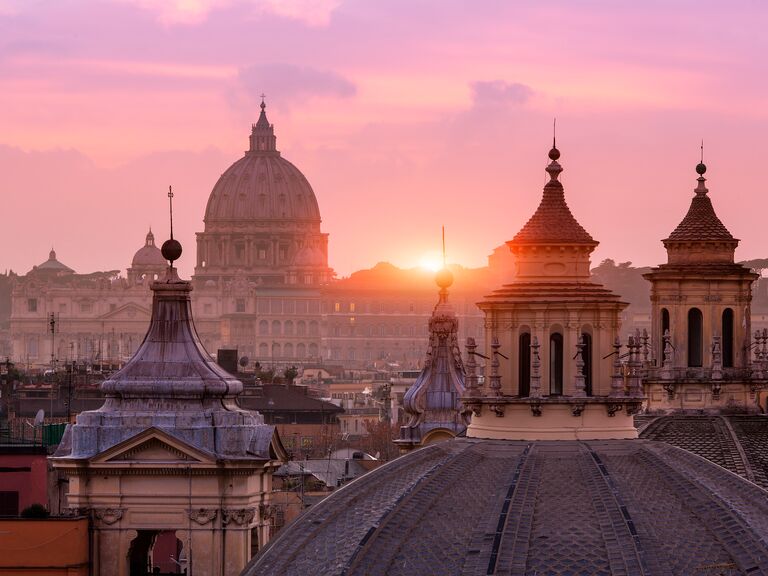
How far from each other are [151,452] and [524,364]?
14863 mm

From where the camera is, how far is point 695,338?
A: 51.1 m

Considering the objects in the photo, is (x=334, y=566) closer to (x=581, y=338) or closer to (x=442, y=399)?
(x=581, y=338)

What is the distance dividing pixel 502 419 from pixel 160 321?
708 inches

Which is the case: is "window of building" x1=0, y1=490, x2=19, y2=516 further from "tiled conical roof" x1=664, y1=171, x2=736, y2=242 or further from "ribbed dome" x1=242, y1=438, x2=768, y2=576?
"ribbed dome" x1=242, y1=438, x2=768, y2=576

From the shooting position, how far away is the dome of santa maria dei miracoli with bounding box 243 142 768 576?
2778 cm

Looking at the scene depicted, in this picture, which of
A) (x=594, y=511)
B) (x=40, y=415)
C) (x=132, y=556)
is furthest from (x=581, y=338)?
(x=40, y=415)

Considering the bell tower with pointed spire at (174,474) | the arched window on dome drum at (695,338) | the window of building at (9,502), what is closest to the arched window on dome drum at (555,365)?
the bell tower with pointed spire at (174,474)

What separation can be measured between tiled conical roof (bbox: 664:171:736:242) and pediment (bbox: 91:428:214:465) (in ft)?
36.1

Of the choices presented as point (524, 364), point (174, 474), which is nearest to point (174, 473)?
point (174, 474)

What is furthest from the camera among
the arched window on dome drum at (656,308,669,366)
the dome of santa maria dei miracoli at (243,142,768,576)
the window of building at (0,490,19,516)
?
the window of building at (0,490,19,516)

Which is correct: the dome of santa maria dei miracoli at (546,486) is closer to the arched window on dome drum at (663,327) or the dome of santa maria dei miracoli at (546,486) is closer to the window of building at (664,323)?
the arched window on dome drum at (663,327)

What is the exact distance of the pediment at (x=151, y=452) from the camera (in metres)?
44.8

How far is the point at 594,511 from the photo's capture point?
28297mm

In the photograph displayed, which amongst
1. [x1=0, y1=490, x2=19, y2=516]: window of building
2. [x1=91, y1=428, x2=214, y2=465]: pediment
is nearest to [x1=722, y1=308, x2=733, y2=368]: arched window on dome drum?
[x1=91, y1=428, x2=214, y2=465]: pediment
